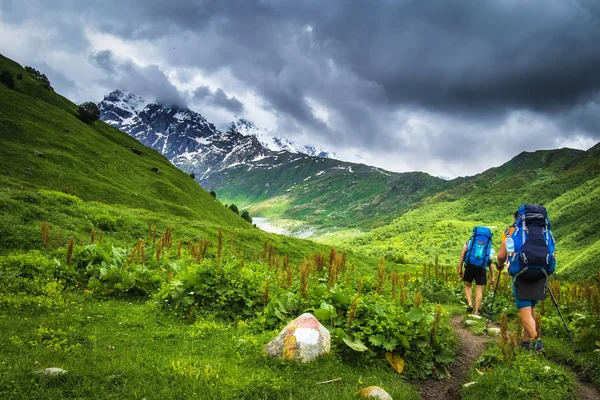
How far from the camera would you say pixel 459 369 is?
864cm

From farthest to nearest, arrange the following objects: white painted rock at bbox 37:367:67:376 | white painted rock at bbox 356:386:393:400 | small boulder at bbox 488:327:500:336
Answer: small boulder at bbox 488:327:500:336 → white painted rock at bbox 356:386:393:400 → white painted rock at bbox 37:367:67:376

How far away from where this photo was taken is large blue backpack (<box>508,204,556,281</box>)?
8.49 m

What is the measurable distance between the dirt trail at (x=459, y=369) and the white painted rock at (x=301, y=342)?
2.32 meters

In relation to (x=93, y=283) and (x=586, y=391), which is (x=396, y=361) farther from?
(x=93, y=283)

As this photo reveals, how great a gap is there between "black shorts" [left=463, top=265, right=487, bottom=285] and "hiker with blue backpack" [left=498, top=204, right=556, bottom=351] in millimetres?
4668

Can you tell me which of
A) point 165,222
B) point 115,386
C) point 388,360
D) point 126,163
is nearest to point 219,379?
point 115,386

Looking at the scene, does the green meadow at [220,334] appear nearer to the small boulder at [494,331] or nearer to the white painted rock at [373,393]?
the white painted rock at [373,393]

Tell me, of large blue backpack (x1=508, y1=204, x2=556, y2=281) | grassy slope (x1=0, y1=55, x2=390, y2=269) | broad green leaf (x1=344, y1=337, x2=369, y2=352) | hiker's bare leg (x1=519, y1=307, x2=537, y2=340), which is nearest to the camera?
broad green leaf (x1=344, y1=337, x2=369, y2=352)

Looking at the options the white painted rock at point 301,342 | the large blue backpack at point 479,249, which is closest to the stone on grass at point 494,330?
the large blue backpack at point 479,249

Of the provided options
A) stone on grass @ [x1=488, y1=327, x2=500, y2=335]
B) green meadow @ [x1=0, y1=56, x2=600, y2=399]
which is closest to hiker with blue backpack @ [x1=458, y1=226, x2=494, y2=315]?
green meadow @ [x1=0, y1=56, x2=600, y2=399]

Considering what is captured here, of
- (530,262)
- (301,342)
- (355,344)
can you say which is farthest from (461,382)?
(301,342)

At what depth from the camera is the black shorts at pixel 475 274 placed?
44.8ft

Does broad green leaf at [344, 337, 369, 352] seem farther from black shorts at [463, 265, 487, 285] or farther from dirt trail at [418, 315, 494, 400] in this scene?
black shorts at [463, 265, 487, 285]

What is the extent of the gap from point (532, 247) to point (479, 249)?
5075mm
